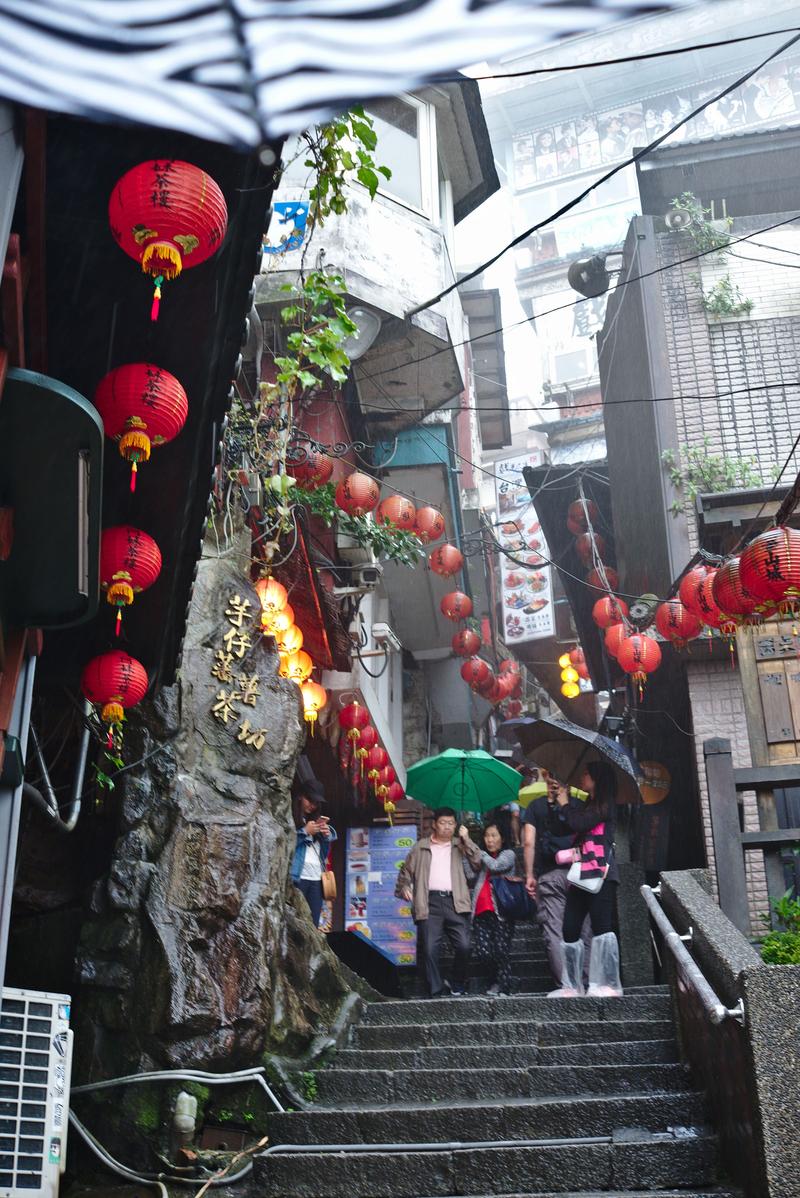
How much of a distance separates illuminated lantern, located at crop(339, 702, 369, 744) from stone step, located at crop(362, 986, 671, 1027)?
6.71m

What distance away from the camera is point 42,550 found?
6867 mm

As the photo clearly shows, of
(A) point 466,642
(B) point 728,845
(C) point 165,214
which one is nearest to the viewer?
(C) point 165,214

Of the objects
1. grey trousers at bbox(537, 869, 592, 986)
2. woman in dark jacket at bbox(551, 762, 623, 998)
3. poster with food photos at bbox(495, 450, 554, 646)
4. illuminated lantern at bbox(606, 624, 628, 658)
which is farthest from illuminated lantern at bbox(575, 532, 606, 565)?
grey trousers at bbox(537, 869, 592, 986)

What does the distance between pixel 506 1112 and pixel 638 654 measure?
8.80m

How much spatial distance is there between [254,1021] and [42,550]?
16.0 ft

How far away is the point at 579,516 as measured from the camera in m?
22.6

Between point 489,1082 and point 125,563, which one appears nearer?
point 125,563

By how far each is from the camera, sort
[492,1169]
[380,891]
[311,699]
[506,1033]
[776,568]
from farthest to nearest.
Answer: [380,891]
[311,699]
[776,568]
[506,1033]
[492,1169]

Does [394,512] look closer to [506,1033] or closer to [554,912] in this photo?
[554,912]

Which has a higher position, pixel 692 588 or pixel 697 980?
pixel 692 588

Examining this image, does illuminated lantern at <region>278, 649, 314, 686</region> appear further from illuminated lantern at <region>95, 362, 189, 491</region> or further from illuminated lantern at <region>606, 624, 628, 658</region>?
illuminated lantern at <region>95, 362, 189, 491</region>

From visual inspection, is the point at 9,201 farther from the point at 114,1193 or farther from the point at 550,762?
the point at 550,762

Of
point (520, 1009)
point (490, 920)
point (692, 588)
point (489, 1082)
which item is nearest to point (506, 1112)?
point (489, 1082)

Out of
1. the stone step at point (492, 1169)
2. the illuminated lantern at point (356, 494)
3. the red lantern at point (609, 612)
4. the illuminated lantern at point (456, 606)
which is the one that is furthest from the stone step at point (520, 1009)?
the illuminated lantern at point (456, 606)
